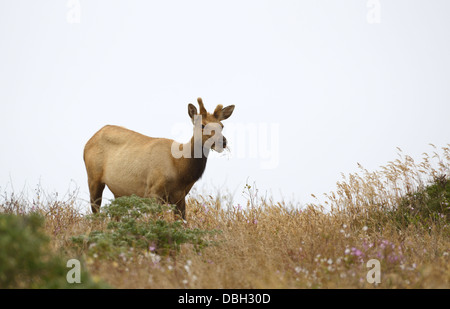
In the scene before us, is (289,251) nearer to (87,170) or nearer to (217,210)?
(217,210)

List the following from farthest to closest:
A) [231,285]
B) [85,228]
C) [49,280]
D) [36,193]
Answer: [36,193] < [85,228] < [231,285] < [49,280]

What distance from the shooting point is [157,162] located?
9422 mm

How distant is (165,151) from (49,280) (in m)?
5.49

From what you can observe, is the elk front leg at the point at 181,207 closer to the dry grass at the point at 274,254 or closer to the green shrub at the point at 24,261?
the dry grass at the point at 274,254

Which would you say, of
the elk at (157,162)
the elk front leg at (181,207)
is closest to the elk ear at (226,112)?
the elk at (157,162)

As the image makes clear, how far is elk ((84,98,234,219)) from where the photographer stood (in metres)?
9.13

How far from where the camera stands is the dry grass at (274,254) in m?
5.30

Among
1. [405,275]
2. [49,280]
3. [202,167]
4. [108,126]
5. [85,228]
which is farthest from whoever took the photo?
[108,126]

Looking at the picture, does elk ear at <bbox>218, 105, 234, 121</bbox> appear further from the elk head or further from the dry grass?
the dry grass

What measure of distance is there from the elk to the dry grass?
783 mm
